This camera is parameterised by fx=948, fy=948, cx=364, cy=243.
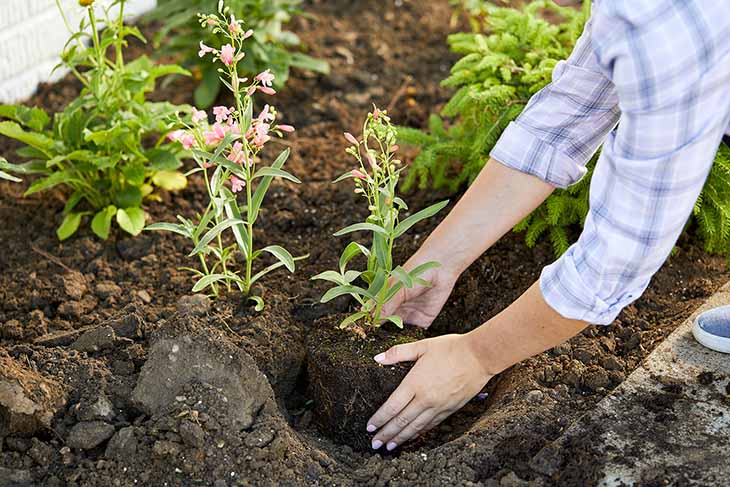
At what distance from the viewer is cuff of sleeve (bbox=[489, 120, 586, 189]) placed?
2.50 metres

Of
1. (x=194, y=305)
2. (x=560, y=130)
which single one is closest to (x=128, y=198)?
(x=194, y=305)

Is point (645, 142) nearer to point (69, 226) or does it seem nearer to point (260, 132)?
point (260, 132)

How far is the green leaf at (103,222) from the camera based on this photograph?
3279 mm

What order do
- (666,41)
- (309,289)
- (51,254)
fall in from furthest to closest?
(51,254)
(309,289)
(666,41)

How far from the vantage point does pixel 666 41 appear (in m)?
1.76

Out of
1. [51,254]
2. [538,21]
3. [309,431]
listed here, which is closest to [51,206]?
[51,254]

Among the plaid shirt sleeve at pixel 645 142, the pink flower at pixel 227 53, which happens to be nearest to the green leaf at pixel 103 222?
the pink flower at pixel 227 53

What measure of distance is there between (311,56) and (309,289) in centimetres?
196

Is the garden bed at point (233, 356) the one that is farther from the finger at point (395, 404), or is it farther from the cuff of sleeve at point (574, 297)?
the cuff of sleeve at point (574, 297)

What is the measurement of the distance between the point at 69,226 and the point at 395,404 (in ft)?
4.91

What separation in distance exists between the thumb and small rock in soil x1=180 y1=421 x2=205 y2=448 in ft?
1.73

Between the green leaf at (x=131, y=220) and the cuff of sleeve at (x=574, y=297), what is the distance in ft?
5.52

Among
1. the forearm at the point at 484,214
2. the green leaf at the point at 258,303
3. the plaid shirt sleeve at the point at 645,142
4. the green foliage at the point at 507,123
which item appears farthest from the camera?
the green foliage at the point at 507,123

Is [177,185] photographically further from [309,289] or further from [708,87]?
[708,87]
